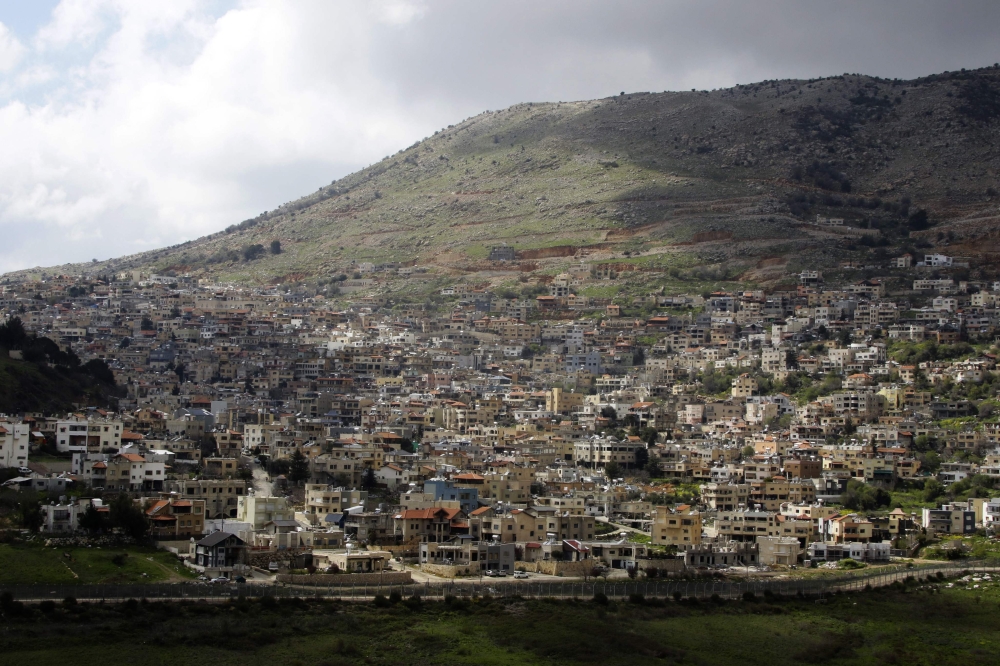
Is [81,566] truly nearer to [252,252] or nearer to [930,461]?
[930,461]

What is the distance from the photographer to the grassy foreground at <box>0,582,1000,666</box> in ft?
139

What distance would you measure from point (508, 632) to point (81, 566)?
12868 millimetres

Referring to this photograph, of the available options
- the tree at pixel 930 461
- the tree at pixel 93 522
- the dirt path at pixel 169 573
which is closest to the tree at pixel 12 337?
the tree at pixel 93 522

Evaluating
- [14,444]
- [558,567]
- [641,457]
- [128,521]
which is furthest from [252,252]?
[558,567]

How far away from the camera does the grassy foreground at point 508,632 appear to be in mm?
42438

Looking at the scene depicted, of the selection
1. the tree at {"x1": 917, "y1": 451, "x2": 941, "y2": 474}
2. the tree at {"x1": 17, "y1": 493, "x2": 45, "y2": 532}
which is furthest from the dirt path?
the tree at {"x1": 917, "y1": 451, "x2": 941, "y2": 474}

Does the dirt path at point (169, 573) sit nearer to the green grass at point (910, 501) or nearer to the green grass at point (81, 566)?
the green grass at point (81, 566)

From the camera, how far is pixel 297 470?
67938 mm

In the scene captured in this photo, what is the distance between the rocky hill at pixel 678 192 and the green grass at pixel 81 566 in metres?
82.5

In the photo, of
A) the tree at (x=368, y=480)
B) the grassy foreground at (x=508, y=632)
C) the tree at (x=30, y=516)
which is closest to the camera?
the grassy foreground at (x=508, y=632)

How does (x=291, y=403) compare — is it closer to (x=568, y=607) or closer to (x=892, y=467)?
(x=892, y=467)

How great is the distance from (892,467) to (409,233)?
8851 cm

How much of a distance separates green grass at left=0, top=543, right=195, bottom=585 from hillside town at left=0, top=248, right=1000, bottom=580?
5.07 feet

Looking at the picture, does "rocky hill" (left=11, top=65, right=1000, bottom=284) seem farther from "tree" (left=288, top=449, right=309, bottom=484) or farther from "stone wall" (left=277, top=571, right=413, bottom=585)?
"stone wall" (left=277, top=571, right=413, bottom=585)
